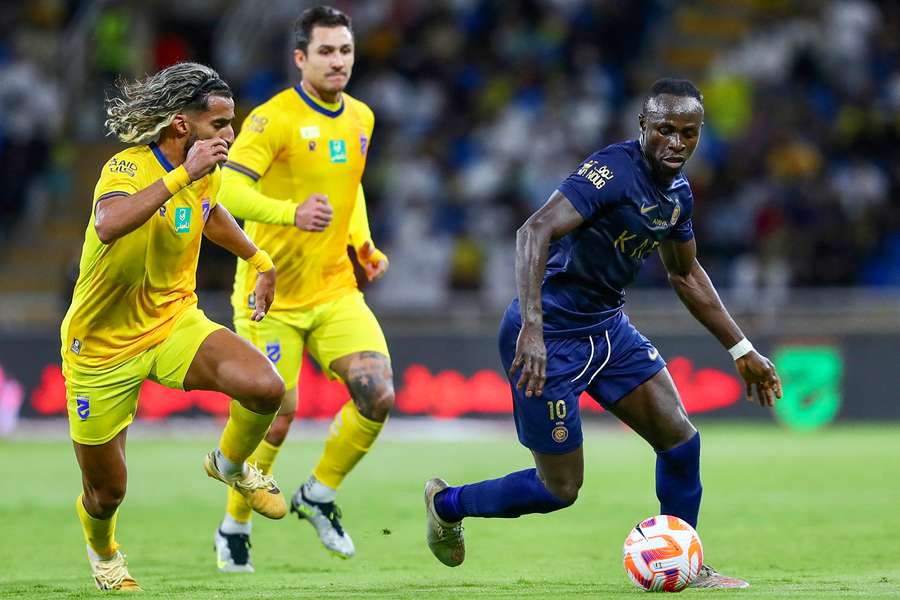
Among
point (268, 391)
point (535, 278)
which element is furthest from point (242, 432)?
point (535, 278)

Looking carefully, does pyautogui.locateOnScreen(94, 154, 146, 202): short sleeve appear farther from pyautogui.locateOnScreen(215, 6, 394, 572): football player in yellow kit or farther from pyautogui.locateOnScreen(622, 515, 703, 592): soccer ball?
pyautogui.locateOnScreen(622, 515, 703, 592): soccer ball

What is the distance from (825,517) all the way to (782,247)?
8752 mm

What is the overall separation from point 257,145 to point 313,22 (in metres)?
0.81

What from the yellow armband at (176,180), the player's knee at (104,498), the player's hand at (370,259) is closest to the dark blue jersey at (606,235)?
the yellow armband at (176,180)

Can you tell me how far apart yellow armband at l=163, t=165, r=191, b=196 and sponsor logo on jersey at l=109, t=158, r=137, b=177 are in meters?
0.33

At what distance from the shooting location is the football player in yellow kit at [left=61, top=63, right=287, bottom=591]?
703 cm

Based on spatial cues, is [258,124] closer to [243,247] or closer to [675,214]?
[243,247]

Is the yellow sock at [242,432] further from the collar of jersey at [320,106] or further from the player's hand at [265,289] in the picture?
the collar of jersey at [320,106]

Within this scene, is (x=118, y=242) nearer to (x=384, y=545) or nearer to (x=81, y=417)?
(x=81, y=417)

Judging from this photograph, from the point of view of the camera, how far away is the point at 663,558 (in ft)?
22.0

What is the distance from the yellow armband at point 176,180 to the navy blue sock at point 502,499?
2056 millimetres

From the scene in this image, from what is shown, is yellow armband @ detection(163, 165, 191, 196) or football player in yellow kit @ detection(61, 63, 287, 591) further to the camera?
football player in yellow kit @ detection(61, 63, 287, 591)

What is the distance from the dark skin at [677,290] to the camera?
6.58 m

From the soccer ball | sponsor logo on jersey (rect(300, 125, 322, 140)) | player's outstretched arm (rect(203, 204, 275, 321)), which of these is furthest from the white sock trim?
the soccer ball
